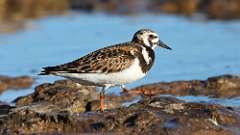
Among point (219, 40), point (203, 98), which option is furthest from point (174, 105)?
point (219, 40)

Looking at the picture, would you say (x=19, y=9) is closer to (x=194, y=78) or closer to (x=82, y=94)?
(x=194, y=78)

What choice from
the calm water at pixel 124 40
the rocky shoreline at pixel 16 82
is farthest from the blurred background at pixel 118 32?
the rocky shoreline at pixel 16 82

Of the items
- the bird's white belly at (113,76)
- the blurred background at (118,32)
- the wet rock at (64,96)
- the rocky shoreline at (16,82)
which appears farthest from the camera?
the blurred background at (118,32)

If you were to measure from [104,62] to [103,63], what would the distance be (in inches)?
0.7

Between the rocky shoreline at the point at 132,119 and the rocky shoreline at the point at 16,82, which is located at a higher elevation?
the rocky shoreline at the point at 16,82

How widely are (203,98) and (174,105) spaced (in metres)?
2.56

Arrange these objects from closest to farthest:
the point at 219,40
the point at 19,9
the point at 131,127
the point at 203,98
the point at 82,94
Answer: the point at 131,127
the point at 82,94
the point at 203,98
the point at 219,40
the point at 19,9

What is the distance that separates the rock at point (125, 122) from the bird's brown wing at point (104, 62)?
2.09 ft

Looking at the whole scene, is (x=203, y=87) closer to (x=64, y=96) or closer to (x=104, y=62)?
(x=64, y=96)

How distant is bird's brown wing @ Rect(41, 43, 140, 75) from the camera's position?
8430 millimetres

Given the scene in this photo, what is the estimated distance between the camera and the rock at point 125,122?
24.9 ft

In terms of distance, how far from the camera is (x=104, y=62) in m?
8.45

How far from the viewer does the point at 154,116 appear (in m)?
7.73

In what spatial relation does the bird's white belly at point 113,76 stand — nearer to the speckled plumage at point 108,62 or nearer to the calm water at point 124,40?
the speckled plumage at point 108,62
